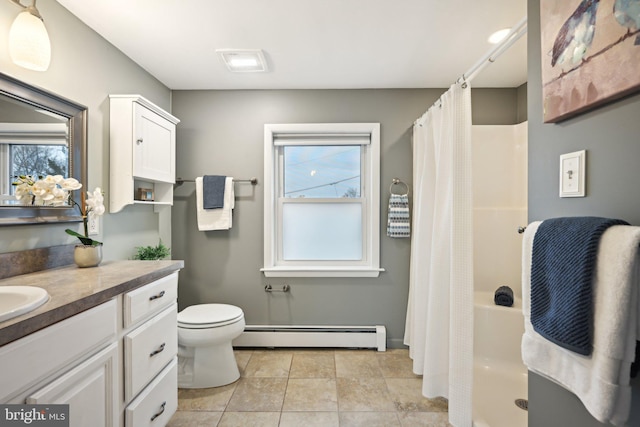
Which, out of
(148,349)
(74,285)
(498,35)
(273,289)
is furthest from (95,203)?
(498,35)

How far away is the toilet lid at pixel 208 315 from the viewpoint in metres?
1.99

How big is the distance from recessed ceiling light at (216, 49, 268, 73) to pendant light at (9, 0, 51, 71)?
0.95 m

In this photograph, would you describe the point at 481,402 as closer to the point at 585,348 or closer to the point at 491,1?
the point at 585,348

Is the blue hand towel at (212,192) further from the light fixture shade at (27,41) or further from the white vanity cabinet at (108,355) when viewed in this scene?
the light fixture shade at (27,41)

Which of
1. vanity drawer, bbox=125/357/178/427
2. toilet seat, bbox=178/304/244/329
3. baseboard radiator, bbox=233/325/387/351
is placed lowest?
baseboard radiator, bbox=233/325/387/351

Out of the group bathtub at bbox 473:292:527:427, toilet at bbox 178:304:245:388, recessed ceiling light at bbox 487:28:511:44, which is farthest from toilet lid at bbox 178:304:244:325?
recessed ceiling light at bbox 487:28:511:44

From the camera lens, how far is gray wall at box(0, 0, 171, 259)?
1.42 metres

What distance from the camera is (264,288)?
2.66m

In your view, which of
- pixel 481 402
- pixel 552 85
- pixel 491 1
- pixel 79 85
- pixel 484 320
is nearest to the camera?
pixel 552 85

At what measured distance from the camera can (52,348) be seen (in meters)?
0.89

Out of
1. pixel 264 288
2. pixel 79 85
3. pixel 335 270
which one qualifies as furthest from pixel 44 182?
pixel 335 270

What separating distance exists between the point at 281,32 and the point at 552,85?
57.7 inches

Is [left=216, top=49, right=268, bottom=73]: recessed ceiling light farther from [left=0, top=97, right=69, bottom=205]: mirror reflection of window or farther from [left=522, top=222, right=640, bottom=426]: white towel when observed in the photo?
[left=522, top=222, right=640, bottom=426]: white towel

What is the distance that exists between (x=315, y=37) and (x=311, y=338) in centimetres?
225
